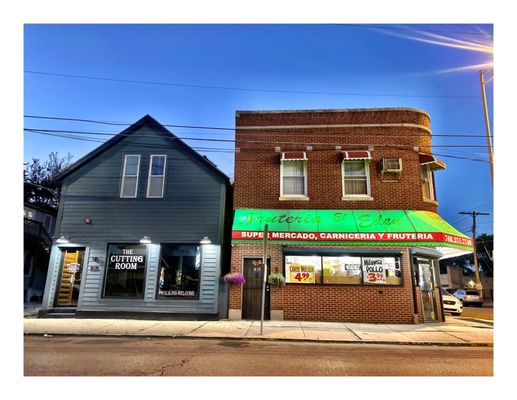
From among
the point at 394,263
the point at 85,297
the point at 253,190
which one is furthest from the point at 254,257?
the point at 85,297

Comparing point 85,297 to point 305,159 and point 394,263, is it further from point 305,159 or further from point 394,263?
point 394,263

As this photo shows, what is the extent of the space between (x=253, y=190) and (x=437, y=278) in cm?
860

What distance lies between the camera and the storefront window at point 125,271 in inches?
528

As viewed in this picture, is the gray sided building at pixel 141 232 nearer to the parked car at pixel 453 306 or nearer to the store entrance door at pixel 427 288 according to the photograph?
the store entrance door at pixel 427 288

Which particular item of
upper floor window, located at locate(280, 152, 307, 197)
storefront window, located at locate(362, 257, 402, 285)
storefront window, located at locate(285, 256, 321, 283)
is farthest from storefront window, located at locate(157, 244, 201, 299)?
storefront window, located at locate(362, 257, 402, 285)

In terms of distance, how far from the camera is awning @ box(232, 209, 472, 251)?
12.2m

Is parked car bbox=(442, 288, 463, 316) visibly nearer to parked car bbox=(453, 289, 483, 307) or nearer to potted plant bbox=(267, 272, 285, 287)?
potted plant bbox=(267, 272, 285, 287)

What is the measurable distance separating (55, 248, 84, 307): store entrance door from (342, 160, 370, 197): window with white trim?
38.6ft

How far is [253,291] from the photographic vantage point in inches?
522

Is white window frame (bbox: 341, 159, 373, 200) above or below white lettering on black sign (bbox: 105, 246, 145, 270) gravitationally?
above

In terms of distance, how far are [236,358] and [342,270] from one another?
7296mm

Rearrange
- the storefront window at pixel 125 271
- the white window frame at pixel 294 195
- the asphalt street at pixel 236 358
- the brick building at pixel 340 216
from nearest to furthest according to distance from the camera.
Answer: the asphalt street at pixel 236 358
the brick building at pixel 340 216
the storefront window at pixel 125 271
the white window frame at pixel 294 195

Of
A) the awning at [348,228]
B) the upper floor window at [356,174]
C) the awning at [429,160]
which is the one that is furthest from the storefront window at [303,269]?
the awning at [429,160]

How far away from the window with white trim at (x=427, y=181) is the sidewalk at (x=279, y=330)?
541 centimetres
